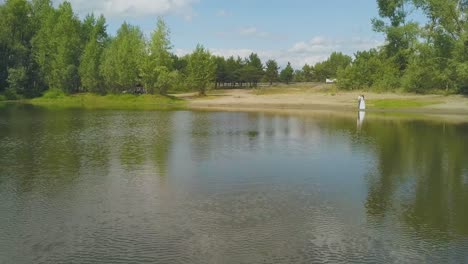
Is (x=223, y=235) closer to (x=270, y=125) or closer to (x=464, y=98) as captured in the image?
(x=270, y=125)

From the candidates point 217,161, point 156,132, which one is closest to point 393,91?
point 156,132

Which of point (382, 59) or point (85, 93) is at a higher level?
point (382, 59)

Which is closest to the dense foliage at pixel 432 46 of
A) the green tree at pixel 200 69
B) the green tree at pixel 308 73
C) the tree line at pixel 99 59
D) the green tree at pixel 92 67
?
the tree line at pixel 99 59

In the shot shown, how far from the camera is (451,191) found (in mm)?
18125

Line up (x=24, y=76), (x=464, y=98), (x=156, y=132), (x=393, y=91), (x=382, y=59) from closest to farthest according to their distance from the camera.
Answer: (x=156, y=132) → (x=464, y=98) → (x=393, y=91) → (x=24, y=76) → (x=382, y=59)

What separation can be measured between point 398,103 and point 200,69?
48.6 m

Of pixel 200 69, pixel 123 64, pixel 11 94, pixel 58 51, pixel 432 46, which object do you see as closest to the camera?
pixel 432 46

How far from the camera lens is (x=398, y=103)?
67125 mm

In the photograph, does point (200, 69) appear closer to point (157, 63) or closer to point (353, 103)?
point (157, 63)

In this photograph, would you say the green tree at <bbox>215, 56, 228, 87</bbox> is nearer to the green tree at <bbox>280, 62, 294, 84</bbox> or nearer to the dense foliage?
the green tree at <bbox>280, 62, 294, 84</bbox>

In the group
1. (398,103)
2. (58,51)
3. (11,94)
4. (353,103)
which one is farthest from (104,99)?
(398,103)

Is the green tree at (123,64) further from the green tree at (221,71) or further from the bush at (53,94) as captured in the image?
the green tree at (221,71)

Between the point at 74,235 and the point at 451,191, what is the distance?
43.7 feet

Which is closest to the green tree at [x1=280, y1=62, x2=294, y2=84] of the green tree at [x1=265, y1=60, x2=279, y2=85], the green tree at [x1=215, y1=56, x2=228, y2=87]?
the green tree at [x1=265, y1=60, x2=279, y2=85]
